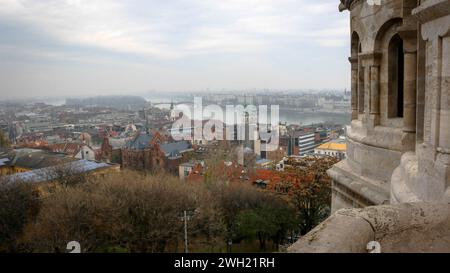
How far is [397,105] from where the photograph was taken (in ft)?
21.6

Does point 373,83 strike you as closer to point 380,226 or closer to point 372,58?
point 372,58

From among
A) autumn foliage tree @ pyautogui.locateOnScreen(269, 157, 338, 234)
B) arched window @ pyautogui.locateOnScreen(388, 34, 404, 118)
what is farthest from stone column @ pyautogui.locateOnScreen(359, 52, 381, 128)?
autumn foliage tree @ pyautogui.locateOnScreen(269, 157, 338, 234)

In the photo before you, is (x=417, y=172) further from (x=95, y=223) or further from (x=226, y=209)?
(x=226, y=209)

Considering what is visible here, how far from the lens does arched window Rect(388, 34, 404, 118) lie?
21.2 ft

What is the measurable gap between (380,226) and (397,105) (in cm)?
390

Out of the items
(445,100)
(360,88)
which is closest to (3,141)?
(360,88)

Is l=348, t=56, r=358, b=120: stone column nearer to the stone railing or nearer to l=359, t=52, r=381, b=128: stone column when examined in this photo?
l=359, t=52, r=381, b=128: stone column

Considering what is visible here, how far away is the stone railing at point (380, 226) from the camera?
2752 mm

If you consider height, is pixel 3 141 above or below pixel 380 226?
below

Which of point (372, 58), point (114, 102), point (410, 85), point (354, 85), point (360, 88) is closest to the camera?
point (410, 85)

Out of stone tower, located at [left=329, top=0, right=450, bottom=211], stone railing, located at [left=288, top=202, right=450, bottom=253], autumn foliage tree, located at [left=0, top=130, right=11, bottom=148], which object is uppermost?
stone tower, located at [left=329, top=0, right=450, bottom=211]

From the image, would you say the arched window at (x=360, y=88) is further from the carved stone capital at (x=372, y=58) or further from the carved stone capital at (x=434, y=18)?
the carved stone capital at (x=434, y=18)

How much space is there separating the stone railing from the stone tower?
457mm

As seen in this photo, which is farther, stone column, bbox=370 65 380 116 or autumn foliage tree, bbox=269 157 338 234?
autumn foliage tree, bbox=269 157 338 234
